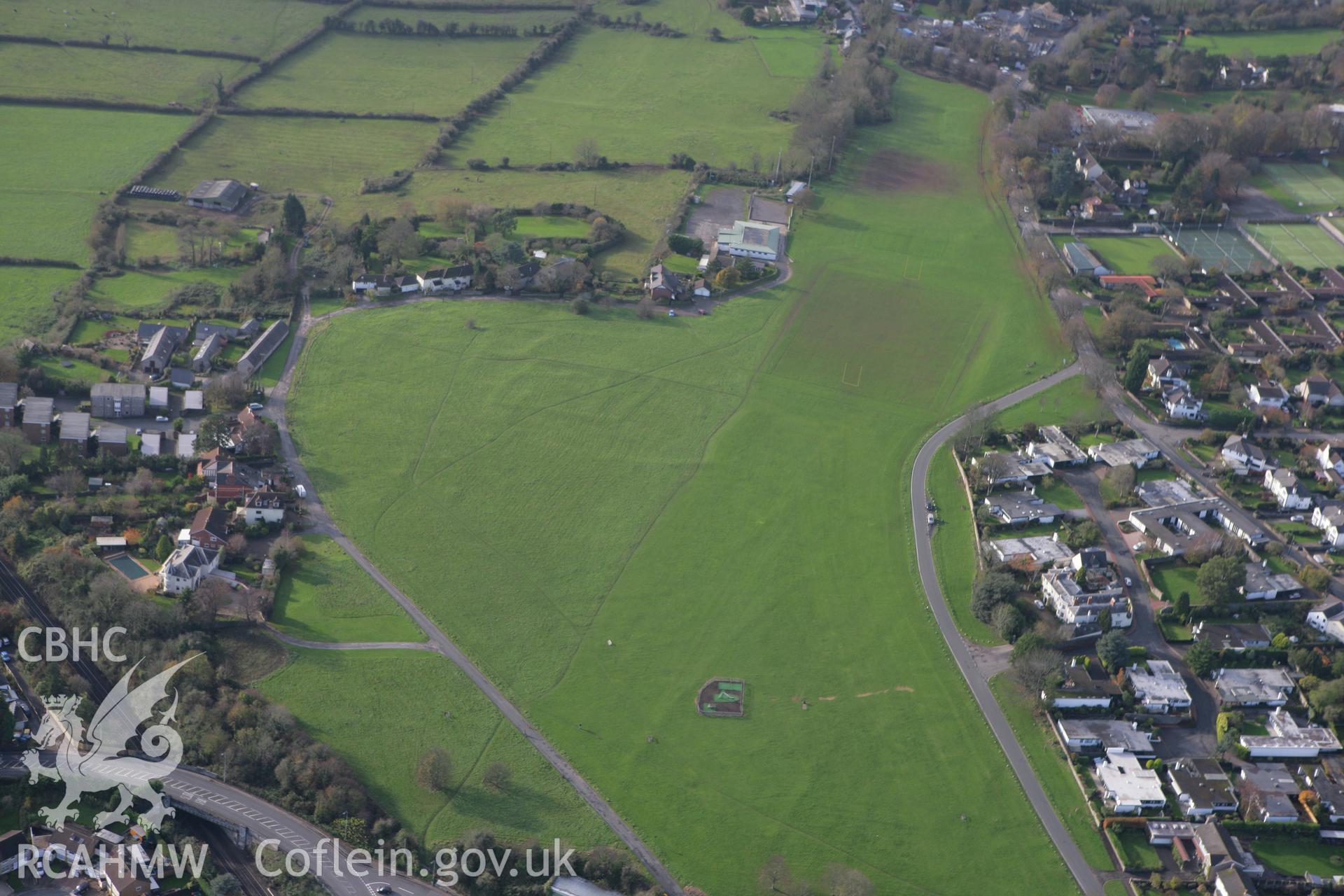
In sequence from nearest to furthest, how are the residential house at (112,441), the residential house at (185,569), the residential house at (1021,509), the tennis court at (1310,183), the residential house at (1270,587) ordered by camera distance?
the residential house at (185,569)
the residential house at (1270,587)
the residential house at (112,441)
the residential house at (1021,509)
the tennis court at (1310,183)

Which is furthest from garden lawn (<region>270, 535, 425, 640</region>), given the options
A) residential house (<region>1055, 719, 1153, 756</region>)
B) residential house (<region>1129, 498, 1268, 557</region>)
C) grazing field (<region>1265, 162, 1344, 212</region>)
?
grazing field (<region>1265, 162, 1344, 212</region>)

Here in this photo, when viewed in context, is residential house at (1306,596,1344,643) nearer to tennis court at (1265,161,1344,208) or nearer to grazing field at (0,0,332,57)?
tennis court at (1265,161,1344,208)

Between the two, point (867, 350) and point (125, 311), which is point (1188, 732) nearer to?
point (867, 350)

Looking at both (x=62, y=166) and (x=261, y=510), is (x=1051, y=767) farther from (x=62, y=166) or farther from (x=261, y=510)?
→ (x=62, y=166)

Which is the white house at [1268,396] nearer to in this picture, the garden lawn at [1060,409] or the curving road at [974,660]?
the garden lawn at [1060,409]

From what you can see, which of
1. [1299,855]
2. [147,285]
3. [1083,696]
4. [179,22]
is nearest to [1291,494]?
[1083,696]

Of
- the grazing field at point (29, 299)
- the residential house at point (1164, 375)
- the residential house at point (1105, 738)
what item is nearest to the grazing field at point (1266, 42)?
the residential house at point (1164, 375)
